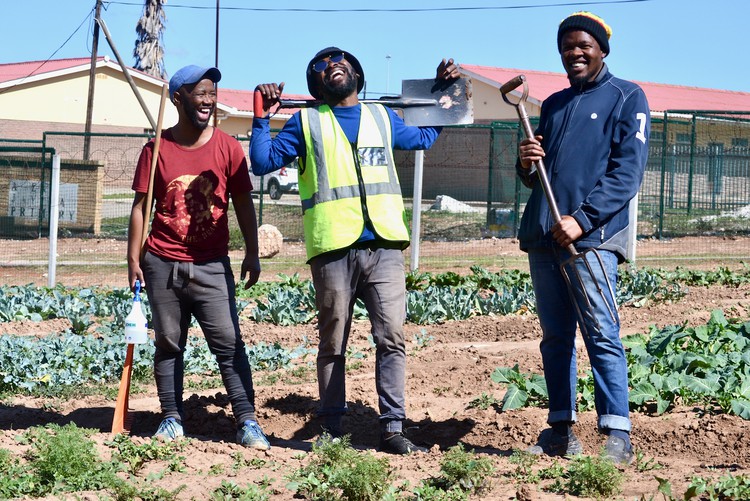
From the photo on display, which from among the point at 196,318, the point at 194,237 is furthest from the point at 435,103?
the point at 196,318

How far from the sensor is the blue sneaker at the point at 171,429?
5402 mm

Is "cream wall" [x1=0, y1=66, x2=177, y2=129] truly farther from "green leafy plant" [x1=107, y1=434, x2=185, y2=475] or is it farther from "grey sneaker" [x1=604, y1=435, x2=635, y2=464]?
"grey sneaker" [x1=604, y1=435, x2=635, y2=464]

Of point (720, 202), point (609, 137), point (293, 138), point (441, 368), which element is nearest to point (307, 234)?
point (293, 138)

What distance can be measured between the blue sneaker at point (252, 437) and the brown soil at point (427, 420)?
93 millimetres

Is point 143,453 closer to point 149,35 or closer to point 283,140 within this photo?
point 283,140

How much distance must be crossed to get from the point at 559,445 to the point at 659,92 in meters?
36.8

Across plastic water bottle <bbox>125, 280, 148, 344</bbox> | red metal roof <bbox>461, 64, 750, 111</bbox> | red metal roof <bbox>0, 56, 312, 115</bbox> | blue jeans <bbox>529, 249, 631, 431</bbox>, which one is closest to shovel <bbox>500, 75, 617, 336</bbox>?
blue jeans <bbox>529, 249, 631, 431</bbox>

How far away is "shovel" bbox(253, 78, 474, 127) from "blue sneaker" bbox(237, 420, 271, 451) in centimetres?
171

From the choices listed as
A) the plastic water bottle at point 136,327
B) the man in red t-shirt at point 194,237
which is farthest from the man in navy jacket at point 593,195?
the plastic water bottle at point 136,327

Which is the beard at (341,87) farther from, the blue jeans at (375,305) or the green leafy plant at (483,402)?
the green leafy plant at (483,402)

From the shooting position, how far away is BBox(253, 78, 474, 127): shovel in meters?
5.46

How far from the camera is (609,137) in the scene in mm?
4711

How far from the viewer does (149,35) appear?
150 ft

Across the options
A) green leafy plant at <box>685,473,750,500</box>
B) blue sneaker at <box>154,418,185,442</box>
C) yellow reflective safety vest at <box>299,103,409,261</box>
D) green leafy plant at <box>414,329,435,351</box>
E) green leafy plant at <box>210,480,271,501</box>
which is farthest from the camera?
green leafy plant at <box>414,329,435,351</box>
